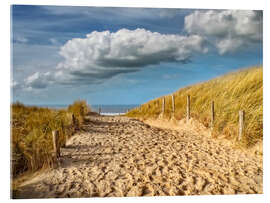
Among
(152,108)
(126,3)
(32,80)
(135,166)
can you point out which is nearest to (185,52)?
(126,3)

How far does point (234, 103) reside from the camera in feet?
18.5

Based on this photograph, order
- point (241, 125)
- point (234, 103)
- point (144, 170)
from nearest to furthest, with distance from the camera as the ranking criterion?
point (144, 170), point (241, 125), point (234, 103)

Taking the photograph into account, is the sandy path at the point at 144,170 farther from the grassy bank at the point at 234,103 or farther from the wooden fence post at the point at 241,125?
the grassy bank at the point at 234,103

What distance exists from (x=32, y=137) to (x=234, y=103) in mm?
4342

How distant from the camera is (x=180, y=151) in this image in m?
4.55

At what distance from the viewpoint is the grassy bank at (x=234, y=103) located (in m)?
4.72

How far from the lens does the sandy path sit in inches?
124

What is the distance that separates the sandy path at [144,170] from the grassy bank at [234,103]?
0.48 m

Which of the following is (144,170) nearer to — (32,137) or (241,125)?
(32,137)

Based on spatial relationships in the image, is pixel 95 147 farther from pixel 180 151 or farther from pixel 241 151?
pixel 241 151

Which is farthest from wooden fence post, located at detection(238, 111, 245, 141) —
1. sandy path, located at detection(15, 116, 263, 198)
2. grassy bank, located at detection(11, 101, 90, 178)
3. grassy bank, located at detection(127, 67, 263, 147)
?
grassy bank, located at detection(11, 101, 90, 178)

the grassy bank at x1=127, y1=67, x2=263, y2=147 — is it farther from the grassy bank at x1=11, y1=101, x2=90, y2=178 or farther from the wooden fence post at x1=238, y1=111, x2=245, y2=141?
the grassy bank at x1=11, y1=101, x2=90, y2=178

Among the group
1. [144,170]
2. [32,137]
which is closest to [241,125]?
[144,170]
